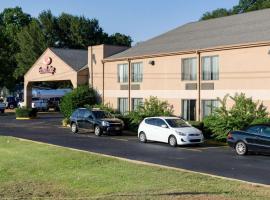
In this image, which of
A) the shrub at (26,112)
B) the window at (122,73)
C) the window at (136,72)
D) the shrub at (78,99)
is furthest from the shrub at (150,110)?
the shrub at (26,112)

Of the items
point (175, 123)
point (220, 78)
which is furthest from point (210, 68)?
point (175, 123)

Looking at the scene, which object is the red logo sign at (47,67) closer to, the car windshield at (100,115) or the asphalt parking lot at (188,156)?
the car windshield at (100,115)

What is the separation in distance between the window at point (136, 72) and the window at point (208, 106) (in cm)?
686

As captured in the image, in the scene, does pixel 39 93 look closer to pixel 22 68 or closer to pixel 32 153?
pixel 22 68

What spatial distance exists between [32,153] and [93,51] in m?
23.2

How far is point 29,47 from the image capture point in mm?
78250

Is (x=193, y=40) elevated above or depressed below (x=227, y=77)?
above

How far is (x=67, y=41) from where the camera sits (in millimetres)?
82312

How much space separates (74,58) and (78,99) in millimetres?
8296

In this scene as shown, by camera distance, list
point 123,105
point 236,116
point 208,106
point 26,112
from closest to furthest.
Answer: point 236,116
point 208,106
point 123,105
point 26,112

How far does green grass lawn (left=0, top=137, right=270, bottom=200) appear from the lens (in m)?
12.1

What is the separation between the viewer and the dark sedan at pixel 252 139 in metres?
21.8

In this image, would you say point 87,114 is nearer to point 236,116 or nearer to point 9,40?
point 236,116

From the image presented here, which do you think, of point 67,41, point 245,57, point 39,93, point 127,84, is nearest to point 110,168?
point 245,57
